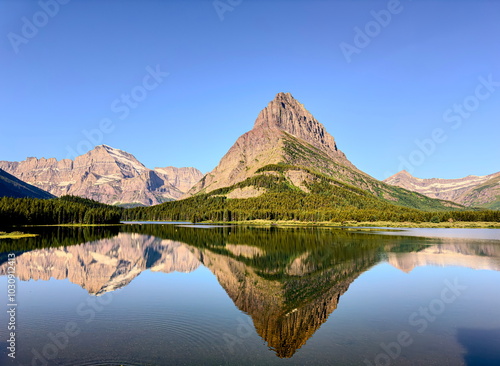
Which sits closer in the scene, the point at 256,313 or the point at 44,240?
the point at 256,313

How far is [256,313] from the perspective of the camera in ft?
111

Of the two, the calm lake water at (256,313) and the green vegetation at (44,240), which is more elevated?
the green vegetation at (44,240)

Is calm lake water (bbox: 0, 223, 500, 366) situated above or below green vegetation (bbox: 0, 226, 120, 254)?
below

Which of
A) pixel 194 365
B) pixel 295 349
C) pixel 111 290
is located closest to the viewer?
pixel 194 365

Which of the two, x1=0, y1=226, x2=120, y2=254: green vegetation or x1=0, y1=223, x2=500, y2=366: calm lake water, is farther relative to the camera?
x1=0, y1=226, x2=120, y2=254: green vegetation

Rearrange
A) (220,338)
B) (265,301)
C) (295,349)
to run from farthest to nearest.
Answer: (265,301) → (220,338) → (295,349)

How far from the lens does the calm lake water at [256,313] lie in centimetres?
2309

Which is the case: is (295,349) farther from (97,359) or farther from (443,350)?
(97,359)

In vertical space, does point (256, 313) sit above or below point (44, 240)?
below

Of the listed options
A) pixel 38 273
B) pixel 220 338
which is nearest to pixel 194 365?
pixel 220 338

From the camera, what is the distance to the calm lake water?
75.8ft

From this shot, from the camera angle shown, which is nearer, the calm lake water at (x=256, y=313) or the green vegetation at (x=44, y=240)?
the calm lake water at (x=256, y=313)

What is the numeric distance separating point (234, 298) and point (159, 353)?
18026mm

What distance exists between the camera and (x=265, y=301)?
38.3 m
